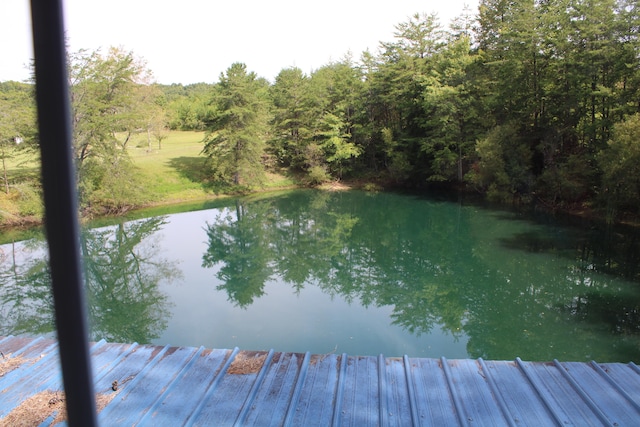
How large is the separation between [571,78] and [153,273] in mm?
16792

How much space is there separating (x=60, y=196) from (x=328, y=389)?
369 centimetres

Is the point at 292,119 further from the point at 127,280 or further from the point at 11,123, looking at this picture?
the point at 127,280

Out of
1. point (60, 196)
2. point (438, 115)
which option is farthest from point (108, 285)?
point (438, 115)

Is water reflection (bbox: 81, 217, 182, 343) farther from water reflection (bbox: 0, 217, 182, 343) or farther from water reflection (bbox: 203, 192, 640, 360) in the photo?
water reflection (bbox: 203, 192, 640, 360)

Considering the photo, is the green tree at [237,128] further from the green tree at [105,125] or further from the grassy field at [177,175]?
the green tree at [105,125]

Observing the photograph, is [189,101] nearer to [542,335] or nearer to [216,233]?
[216,233]

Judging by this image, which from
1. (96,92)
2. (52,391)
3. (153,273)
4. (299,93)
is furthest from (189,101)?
(52,391)

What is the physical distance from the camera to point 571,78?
16.8 metres

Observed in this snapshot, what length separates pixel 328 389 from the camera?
409cm

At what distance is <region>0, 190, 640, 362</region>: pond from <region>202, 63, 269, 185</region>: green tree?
6202 millimetres

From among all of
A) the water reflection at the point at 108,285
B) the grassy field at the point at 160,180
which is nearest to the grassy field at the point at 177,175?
the grassy field at the point at 160,180

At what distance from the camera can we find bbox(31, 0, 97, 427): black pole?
0.82 m

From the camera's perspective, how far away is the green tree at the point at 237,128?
24969 mm

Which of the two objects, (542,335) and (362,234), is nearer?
(542,335)
